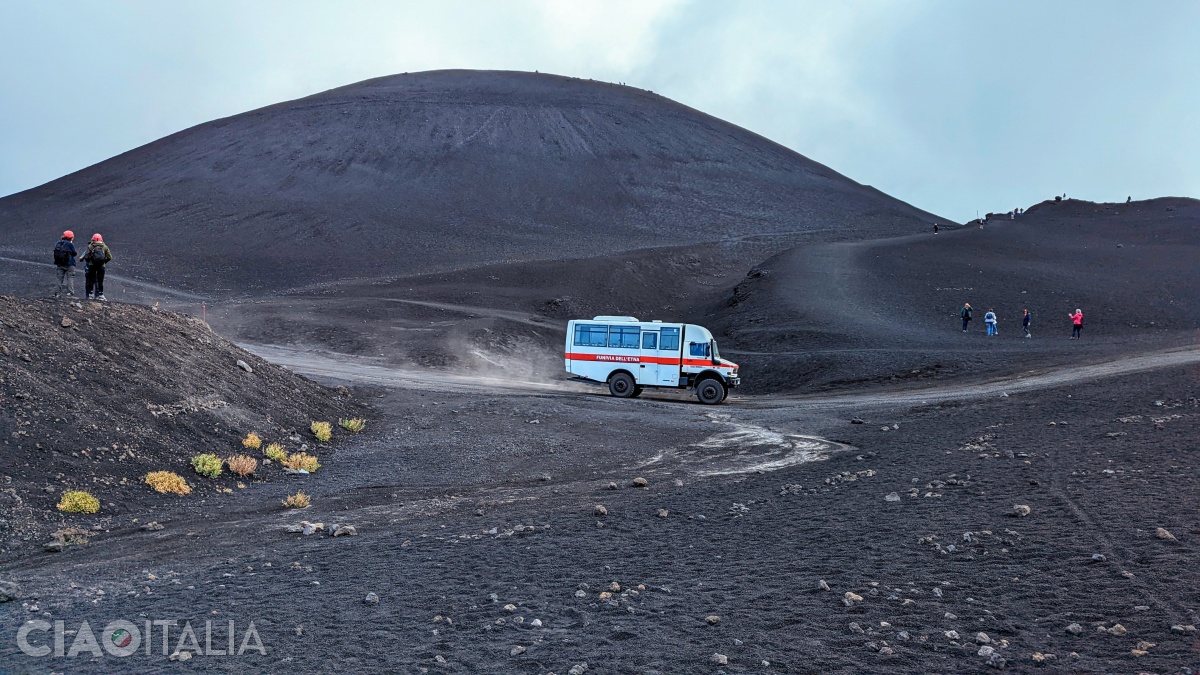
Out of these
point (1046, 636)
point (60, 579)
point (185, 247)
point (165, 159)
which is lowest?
point (60, 579)

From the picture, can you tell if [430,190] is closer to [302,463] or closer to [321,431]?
[321,431]

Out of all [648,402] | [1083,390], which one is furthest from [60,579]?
[1083,390]

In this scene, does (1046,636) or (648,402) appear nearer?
(1046,636)

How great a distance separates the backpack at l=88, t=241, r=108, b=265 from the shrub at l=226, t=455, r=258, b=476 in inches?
335

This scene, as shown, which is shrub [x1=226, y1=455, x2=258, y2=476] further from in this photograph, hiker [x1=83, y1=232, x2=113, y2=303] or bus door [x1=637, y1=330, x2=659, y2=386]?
bus door [x1=637, y1=330, x2=659, y2=386]

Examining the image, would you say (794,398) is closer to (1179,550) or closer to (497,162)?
(1179,550)

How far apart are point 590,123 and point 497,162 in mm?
20975

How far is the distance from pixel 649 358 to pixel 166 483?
17821 mm

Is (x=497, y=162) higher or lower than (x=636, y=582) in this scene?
higher

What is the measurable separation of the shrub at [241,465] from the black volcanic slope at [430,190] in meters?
53.9

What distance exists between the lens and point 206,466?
14961 mm

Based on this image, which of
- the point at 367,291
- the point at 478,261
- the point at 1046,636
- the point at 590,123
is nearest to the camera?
the point at 1046,636

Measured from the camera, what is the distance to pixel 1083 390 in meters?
22.4

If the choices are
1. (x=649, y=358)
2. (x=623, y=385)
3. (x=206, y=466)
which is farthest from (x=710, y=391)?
(x=206, y=466)
